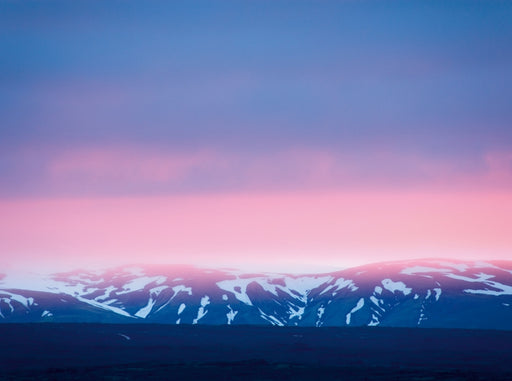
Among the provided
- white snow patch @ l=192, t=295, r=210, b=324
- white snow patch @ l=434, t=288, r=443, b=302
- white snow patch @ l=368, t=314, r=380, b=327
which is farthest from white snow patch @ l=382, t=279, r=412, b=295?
white snow patch @ l=192, t=295, r=210, b=324

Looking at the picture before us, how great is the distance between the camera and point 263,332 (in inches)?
4205

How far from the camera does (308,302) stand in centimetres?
17912

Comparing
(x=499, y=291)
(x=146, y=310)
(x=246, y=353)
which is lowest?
(x=246, y=353)

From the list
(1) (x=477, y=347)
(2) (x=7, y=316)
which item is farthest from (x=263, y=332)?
(2) (x=7, y=316)

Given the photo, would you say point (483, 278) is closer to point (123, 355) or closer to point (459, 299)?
point (459, 299)

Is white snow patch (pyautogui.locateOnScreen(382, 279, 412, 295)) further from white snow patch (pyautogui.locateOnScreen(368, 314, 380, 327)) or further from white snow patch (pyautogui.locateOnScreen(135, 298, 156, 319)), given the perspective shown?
white snow patch (pyautogui.locateOnScreen(135, 298, 156, 319))

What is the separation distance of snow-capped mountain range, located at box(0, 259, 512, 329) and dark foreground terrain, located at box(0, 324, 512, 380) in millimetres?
48372

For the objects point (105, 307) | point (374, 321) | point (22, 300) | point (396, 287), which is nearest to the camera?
point (374, 321)

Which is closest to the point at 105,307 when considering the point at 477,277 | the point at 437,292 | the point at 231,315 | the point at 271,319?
the point at 231,315

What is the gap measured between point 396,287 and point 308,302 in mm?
17294

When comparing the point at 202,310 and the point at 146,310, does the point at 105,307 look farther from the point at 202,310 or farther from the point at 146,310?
the point at 202,310

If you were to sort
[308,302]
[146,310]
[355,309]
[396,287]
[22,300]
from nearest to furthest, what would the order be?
[355,309], [146,310], [308,302], [396,287], [22,300]

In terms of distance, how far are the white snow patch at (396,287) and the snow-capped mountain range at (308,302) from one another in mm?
195

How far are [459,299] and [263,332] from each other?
71818 millimetres
